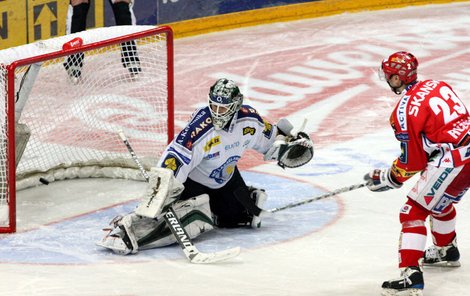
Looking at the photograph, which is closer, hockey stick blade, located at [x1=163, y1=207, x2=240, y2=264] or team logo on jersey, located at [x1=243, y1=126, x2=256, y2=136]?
hockey stick blade, located at [x1=163, y1=207, x2=240, y2=264]

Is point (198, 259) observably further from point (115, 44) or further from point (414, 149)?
point (115, 44)

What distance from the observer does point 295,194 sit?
6.02m

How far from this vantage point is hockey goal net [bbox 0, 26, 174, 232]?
237 inches

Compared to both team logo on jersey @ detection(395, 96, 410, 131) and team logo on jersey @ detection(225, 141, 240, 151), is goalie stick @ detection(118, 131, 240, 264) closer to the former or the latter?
team logo on jersey @ detection(225, 141, 240, 151)

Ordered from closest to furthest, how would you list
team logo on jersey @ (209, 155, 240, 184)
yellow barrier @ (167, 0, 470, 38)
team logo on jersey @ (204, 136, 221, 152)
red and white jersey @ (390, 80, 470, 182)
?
1. red and white jersey @ (390, 80, 470, 182)
2. team logo on jersey @ (204, 136, 221, 152)
3. team logo on jersey @ (209, 155, 240, 184)
4. yellow barrier @ (167, 0, 470, 38)

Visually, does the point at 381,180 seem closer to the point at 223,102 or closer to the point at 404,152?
the point at 404,152

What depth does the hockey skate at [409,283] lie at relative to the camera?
4.30 meters

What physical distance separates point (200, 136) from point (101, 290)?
982mm

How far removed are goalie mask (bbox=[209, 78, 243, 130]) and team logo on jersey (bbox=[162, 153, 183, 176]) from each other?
237 millimetres

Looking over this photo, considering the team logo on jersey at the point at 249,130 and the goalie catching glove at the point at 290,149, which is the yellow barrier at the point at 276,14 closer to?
the goalie catching glove at the point at 290,149

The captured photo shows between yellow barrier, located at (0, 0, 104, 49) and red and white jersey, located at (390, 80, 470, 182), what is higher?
red and white jersey, located at (390, 80, 470, 182)

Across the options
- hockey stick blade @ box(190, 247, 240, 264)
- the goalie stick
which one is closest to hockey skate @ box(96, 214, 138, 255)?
the goalie stick

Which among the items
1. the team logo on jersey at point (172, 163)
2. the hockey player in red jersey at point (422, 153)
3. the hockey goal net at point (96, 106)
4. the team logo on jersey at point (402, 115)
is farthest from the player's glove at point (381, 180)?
the hockey goal net at point (96, 106)

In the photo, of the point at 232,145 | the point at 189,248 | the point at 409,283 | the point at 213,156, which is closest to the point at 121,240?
the point at 189,248
